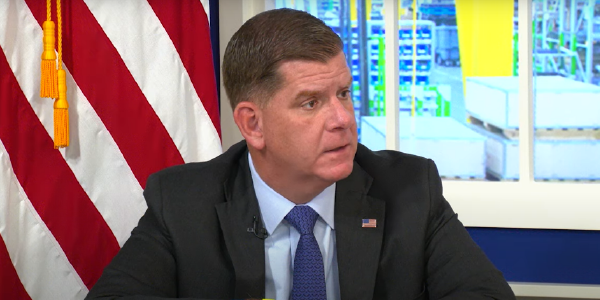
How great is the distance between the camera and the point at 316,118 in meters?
1.71

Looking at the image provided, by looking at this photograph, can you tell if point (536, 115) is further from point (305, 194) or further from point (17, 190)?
point (17, 190)

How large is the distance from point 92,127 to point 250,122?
3.23ft

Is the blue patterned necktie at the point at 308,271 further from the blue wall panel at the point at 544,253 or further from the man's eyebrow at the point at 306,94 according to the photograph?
the blue wall panel at the point at 544,253

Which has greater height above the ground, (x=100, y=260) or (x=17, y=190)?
(x=17, y=190)

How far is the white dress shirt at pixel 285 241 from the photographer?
6.08 feet

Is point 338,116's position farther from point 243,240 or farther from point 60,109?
point 60,109

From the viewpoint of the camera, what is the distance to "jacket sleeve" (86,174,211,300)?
1784 millimetres

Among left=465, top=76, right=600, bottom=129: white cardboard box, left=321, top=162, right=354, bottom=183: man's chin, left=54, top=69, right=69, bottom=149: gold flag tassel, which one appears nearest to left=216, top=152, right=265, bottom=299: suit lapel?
left=321, top=162, right=354, bottom=183: man's chin

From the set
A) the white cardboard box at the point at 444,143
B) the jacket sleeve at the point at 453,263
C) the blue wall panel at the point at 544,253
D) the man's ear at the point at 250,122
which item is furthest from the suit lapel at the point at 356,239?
the white cardboard box at the point at 444,143

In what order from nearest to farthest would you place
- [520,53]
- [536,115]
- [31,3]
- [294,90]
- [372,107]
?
[294,90] < [31,3] < [520,53] < [536,115] < [372,107]

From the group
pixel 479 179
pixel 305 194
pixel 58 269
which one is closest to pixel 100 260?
pixel 58 269

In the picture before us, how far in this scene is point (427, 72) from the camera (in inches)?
138

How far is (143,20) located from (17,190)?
686mm

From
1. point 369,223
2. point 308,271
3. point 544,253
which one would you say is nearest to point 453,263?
point 369,223
